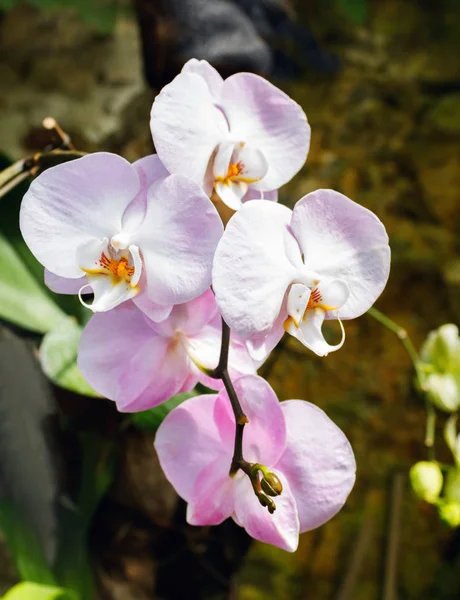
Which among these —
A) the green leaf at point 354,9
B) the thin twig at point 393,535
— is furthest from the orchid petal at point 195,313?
the green leaf at point 354,9

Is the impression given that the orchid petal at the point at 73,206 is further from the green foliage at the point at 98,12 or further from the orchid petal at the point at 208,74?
the green foliage at the point at 98,12

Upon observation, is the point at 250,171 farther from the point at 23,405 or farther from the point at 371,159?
the point at 371,159

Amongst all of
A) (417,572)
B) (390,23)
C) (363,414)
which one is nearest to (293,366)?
(363,414)

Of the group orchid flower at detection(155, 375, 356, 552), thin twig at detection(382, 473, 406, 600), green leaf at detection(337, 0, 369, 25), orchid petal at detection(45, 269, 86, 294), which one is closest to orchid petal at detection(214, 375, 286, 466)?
orchid flower at detection(155, 375, 356, 552)

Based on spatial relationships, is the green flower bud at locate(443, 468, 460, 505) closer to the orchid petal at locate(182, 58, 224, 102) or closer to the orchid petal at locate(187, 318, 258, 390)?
the orchid petal at locate(187, 318, 258, 390)

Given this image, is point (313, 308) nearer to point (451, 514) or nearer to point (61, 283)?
point (61, 283)

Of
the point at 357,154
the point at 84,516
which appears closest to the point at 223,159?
the point at 84,516

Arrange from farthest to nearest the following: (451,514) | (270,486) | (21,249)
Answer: (21,249) < (451,514) < (270,486)
